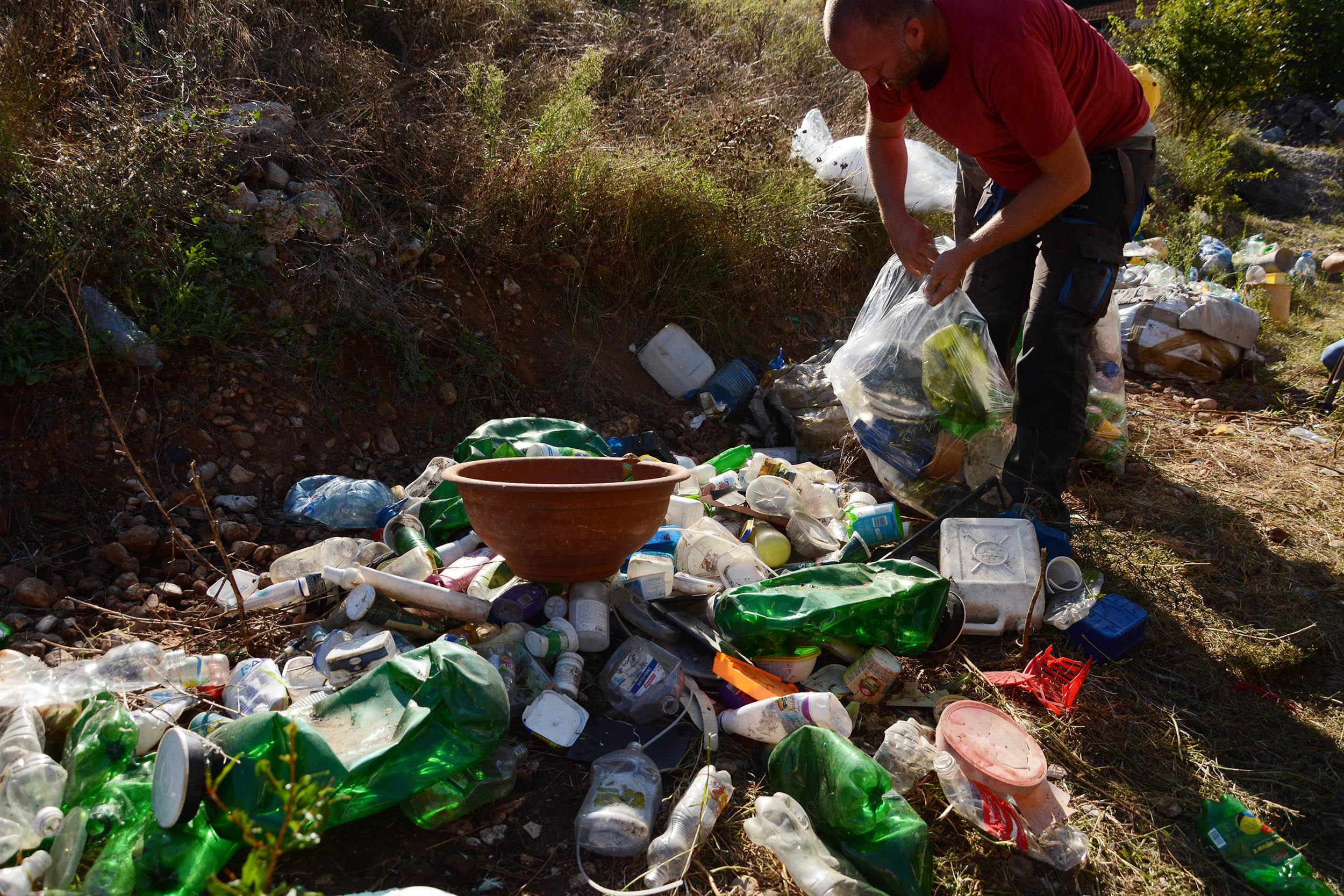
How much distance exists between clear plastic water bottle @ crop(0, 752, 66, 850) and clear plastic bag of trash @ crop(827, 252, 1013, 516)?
2.38 meters

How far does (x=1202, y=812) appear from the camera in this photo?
1.80 meters

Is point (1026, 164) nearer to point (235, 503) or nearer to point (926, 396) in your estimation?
point (926, 396)

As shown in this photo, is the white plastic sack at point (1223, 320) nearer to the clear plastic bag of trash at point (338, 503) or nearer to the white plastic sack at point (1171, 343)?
the white plastic sack at point (1171, 343)

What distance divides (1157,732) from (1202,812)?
266 millimetres

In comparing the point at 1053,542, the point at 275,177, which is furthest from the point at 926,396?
the point at 275,177

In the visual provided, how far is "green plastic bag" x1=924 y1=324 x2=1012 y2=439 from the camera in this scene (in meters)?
2.67

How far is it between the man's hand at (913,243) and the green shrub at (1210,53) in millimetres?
7941

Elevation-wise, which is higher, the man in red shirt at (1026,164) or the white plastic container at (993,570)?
the man in red shirt at (1026,164)

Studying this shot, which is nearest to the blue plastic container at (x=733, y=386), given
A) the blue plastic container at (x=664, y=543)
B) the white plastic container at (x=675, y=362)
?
the white plastic container at (x=675, y=362)

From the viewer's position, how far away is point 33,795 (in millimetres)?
1439

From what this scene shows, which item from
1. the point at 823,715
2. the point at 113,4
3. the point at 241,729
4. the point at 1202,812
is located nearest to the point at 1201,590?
the point at 1202,812

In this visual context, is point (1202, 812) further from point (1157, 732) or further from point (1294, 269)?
point (1294, 269)

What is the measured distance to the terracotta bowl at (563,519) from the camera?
202 cm

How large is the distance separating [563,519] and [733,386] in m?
Result: 1.87
